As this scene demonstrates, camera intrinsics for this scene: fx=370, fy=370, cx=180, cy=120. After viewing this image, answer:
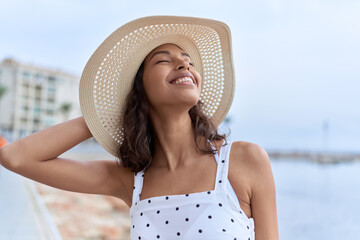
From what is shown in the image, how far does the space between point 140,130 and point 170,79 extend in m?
0.22

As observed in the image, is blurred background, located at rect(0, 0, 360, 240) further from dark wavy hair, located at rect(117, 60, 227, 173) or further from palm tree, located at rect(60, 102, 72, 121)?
dark wavy hair, located at rect(117, 60, 227, 173)

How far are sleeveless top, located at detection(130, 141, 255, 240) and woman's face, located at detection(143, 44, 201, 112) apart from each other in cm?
23

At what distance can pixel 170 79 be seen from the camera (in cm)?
116

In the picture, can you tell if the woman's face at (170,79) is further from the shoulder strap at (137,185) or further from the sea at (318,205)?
the sea at (318,205)

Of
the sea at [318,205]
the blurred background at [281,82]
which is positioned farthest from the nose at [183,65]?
the blurred background at [281,82]

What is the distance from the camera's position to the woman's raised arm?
3.87 feet

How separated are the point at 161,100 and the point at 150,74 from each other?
11 cm

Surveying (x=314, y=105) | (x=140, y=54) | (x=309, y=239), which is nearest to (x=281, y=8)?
(x=314, y=105)

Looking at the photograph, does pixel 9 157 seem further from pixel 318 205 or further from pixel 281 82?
pixel 281 82

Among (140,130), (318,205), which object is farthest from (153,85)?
(318,205)

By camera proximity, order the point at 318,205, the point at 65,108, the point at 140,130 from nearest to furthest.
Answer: the point at 140,130 < the point at 318,205 < the point at 65,108

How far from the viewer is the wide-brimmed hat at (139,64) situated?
1248 millimetres

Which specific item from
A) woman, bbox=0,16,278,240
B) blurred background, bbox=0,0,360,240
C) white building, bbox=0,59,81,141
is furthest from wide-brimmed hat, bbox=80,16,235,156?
white building, bbox=0,59,81,141

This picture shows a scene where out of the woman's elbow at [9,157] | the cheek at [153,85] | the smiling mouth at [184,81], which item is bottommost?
the woman's elbow at [9,157]
